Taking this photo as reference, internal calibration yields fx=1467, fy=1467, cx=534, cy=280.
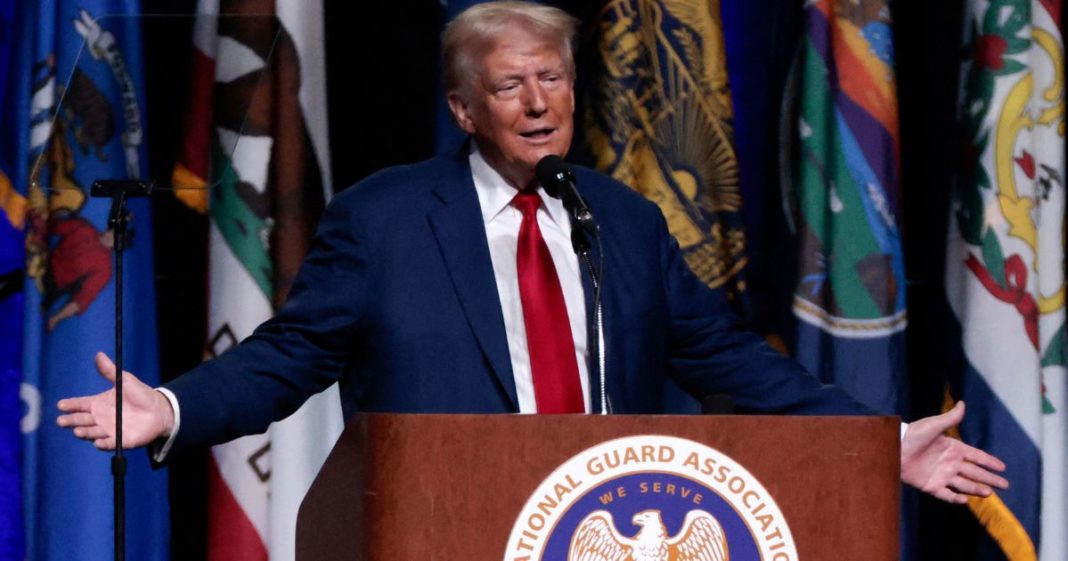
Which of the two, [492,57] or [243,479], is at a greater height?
[492,57]

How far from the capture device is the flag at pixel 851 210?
2893 millimetres

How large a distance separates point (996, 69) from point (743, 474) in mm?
1774

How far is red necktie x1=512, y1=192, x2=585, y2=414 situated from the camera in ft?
6.88

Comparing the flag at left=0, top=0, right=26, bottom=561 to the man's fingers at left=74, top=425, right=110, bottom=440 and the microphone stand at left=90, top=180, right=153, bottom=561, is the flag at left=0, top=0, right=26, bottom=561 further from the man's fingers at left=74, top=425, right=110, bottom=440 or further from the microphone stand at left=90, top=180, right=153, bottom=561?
the man's fingers at left=74, top=425, right=110, bottom=440

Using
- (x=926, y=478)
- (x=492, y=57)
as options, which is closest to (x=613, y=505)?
(x=926, y=478)

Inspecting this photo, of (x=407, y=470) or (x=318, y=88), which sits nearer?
(x=407, y=470)

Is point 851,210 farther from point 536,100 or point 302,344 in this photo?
point 302,344

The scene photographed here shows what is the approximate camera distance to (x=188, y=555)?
2.97 meters

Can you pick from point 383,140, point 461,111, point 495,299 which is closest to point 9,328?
point 383,140

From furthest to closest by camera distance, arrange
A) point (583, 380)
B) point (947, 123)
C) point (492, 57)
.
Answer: point (947, 123)
point (492, 57)
point (583, 380)

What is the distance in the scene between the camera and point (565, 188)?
5.88 ft

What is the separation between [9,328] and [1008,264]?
1942 millimetres

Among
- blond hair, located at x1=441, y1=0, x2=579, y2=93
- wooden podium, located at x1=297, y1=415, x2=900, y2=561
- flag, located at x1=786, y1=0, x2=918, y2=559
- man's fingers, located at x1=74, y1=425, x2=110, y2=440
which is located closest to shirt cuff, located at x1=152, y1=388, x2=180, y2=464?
man's fingers, located at x1=74, y1=425, x2=110, y2=440

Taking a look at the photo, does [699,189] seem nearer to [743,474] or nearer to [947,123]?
[947,123]
